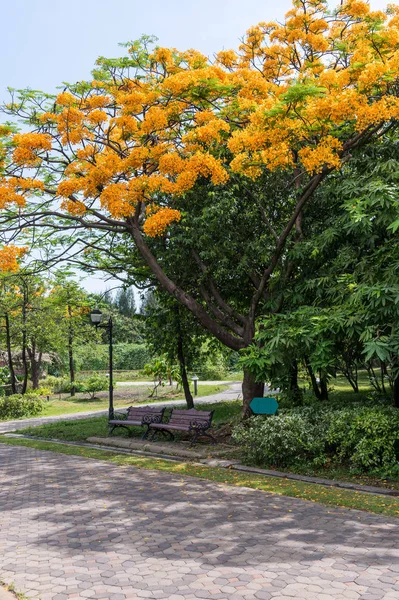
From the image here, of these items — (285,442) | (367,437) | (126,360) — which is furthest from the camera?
(126,360)

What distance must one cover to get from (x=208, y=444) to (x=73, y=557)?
22.9 ft

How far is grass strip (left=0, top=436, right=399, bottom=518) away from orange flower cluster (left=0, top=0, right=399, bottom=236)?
478 cm

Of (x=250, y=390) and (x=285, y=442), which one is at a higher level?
(x=250, y=390)

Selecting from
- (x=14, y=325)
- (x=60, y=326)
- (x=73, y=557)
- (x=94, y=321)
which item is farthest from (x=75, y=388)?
(x=73, y=557)

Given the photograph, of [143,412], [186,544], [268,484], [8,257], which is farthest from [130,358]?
[186,544]

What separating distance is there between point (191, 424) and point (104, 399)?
659 inches

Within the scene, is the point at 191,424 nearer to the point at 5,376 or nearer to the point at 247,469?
the point at 247,469

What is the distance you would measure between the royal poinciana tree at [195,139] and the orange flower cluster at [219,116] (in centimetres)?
3

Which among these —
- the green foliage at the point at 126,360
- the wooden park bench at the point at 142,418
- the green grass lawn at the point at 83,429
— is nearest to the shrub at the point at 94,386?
the green grass lawn at the point at 83,429

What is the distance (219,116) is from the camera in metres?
12.6

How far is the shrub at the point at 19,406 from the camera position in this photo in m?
21.3

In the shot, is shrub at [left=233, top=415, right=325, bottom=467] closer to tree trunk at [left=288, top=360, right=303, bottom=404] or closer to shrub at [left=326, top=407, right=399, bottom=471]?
shrub at [left=326, top=407, right=399, bottom=471]

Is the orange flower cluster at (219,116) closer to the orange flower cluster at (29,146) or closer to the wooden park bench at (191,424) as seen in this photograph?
the orange flower cluster at (29,146)

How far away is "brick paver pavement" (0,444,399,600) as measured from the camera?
4887mm
